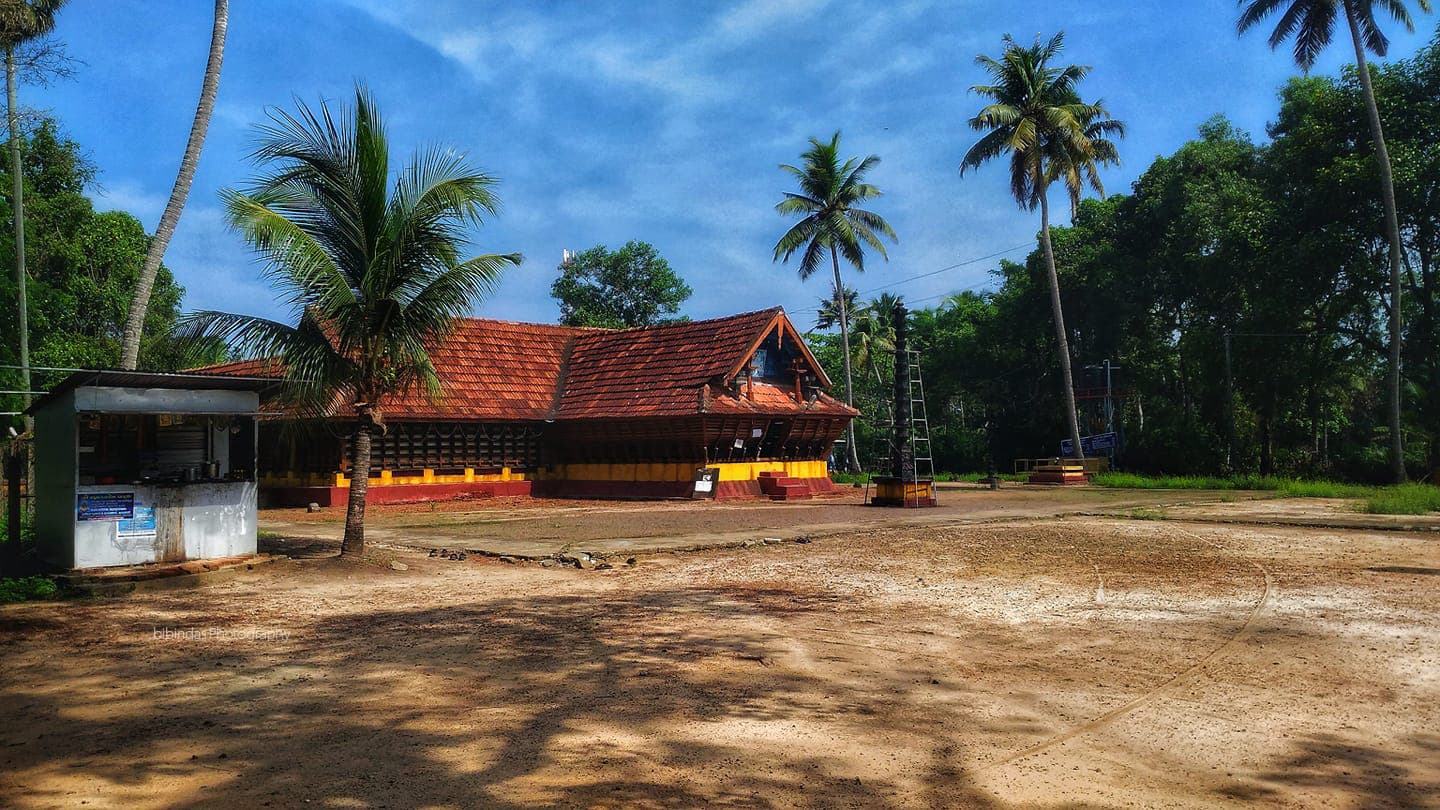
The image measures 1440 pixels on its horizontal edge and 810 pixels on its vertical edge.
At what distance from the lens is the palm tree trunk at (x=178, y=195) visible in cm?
1348

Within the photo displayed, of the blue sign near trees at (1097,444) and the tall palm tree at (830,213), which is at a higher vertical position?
the tall palm tree at (830,213)

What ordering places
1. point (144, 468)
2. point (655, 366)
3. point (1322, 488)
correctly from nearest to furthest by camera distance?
point (144, 468) < point (1322, 488) < point (655, 366)

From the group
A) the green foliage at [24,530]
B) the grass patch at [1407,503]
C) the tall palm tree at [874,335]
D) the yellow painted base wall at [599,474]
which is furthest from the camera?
the tall palm tree at [874,335]

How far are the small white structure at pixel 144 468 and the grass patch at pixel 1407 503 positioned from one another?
20795mm

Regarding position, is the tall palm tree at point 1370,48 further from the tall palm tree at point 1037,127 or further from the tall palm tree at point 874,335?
the tall palm tree at point 874,335

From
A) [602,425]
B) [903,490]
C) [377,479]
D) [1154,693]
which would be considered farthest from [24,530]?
[903,490]

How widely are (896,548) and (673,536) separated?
3940 millimetres

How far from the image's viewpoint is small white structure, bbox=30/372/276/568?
10.1 meters

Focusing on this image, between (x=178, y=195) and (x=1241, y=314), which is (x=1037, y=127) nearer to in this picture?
(x=1241, y=314)

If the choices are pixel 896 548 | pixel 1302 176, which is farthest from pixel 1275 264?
pixel 896 548

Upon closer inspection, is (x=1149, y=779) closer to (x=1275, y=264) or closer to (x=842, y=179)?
(x=1275, y=264)

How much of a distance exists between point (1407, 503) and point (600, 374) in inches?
850

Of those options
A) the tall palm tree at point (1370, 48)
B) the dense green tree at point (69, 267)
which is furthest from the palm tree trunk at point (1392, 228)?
the dense green tree at point (69, 267)

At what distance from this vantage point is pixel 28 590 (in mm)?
9242
